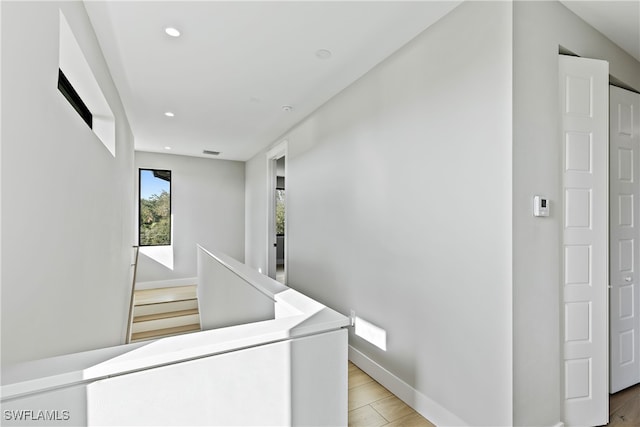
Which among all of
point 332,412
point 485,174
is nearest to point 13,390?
point 332,412

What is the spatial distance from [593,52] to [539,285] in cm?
161

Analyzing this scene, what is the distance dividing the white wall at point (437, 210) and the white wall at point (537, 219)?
0.07 metres

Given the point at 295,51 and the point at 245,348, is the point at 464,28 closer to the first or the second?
the point at 295,51

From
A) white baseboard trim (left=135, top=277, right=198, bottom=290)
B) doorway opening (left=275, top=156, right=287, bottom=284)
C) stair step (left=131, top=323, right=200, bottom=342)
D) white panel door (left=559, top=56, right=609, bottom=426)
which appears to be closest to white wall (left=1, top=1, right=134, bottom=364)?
stair step (left=131, top=323, right=200, bottom=342)

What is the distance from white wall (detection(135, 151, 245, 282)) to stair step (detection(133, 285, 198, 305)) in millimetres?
321

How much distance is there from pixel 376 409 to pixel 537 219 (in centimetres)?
163

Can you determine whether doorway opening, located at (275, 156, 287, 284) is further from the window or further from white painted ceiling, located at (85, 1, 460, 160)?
white painted ceiling, located at (85, 1, 460, 160)

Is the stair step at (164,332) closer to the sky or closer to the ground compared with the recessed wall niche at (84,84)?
closer to the ground

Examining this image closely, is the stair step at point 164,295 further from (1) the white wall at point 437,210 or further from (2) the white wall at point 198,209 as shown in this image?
(1) the white wall at point 437,210

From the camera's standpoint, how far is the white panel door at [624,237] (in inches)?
85.9

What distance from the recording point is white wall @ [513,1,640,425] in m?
1.56

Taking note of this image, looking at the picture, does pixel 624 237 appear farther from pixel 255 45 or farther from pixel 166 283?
pixel 166 283

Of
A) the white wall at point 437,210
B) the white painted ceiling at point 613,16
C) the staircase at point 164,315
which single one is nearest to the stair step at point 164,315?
the staircase at point 164,315

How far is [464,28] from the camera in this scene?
5.87ft
